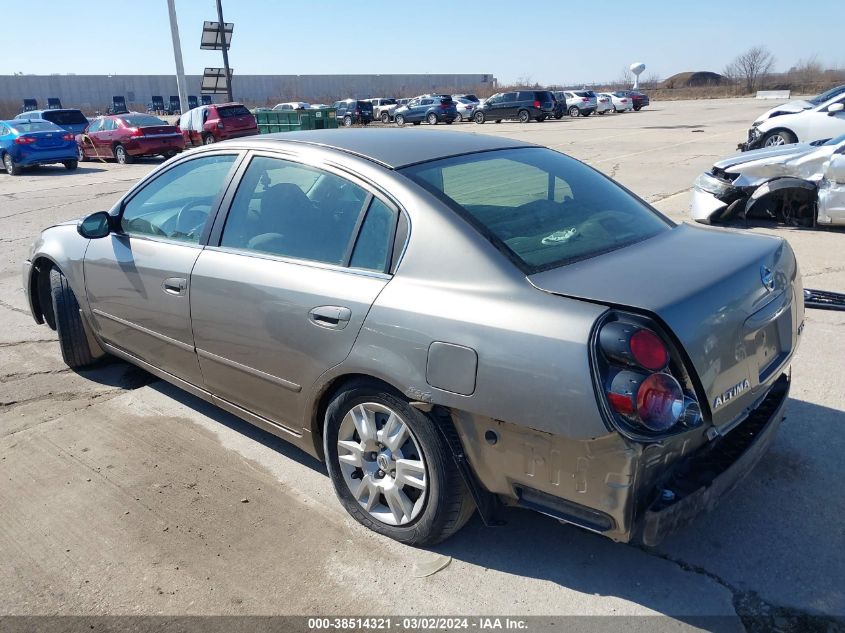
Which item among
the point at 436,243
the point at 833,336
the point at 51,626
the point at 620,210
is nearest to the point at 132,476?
the point at 51,626

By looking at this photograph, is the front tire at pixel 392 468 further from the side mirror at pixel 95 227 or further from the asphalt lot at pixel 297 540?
the side mirror at pixel 95 227

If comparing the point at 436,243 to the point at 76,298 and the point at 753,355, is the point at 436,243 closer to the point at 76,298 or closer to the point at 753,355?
the point at 753,355

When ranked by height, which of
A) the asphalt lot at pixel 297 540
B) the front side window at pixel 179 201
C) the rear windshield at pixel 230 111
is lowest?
the asphalt lot at pixel 297 540

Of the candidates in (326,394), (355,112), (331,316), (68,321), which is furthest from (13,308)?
(355,112)

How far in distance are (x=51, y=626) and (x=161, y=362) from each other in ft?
5.74

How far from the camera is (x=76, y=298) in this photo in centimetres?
472

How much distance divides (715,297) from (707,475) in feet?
2.06

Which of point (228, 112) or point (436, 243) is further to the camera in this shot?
point (228, 112)

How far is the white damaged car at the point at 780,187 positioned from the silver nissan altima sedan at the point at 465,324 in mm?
5651

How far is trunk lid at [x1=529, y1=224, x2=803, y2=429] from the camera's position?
238 centimetres

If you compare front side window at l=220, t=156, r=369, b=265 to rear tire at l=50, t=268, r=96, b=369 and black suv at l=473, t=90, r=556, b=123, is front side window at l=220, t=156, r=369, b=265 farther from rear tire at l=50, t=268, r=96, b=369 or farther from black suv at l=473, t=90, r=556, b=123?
black suv at l=473, t=90, r=556, b=123

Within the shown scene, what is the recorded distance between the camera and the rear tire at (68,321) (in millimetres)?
4777

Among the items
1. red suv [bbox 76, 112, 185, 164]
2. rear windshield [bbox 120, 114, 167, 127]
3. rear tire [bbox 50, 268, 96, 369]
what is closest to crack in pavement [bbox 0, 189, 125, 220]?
red suv [bbox 76, 112, 185, 164]

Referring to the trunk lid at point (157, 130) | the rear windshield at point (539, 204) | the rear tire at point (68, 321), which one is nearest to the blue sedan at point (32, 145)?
the trunk lid at point (157, 130)
